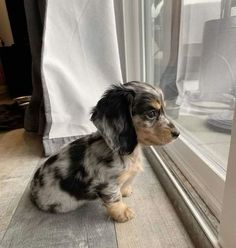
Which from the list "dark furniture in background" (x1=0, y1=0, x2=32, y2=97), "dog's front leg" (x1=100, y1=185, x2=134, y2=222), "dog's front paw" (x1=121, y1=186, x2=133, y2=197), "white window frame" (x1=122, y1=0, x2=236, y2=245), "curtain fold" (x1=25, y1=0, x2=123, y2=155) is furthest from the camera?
"dark furniture in background" (x1=0, y1=0, x2=32, y2=97)

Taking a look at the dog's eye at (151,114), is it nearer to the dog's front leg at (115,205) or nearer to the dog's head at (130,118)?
the dog's head at (130,118)

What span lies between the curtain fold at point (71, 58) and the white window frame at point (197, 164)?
230 millimetres

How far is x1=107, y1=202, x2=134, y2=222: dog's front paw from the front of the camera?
1.02 m

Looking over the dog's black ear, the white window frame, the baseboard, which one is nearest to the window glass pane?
the white window frame

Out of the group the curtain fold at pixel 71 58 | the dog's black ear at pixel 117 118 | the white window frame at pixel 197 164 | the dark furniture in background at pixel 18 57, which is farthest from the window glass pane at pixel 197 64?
the dark furniture in background at pixel 18 57

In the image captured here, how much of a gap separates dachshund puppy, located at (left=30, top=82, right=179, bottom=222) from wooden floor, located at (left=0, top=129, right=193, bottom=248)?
5 cm

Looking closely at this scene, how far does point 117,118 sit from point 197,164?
0.46 meters

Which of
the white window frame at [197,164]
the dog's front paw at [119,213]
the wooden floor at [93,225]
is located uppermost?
the white window frame at [197,164]

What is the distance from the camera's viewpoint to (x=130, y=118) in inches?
34.4

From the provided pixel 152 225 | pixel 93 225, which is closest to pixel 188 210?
pixel 152 225

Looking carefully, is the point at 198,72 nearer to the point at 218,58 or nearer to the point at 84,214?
the point at 218,58

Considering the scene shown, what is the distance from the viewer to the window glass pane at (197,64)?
3.52 feet

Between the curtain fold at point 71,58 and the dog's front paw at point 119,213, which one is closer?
the dog's front paw at point 119,213

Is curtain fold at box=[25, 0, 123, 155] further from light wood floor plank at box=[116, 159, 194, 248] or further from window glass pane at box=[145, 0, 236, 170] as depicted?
light wood floor plank at box=[116, 159, 194, 248]
